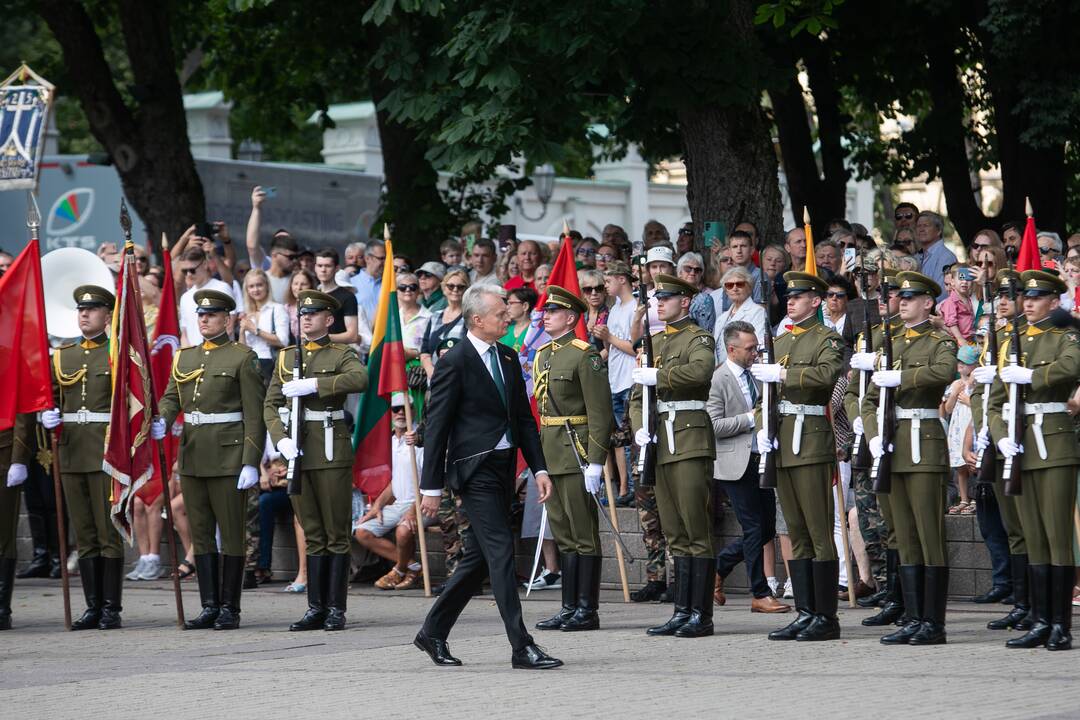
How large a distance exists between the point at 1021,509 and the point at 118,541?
5.65 meters

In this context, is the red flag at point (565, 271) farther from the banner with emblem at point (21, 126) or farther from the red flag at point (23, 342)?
the banner with emblem at point (21, 126)

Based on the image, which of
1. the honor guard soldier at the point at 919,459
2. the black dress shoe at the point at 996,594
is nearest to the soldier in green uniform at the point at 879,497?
the honor guard soldier at the point at 919,459

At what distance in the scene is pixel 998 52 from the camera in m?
15.3

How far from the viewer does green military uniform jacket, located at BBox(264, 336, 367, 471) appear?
444 inches

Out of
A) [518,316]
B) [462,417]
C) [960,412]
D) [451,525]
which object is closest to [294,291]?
[518,316]

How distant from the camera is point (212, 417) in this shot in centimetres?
1145

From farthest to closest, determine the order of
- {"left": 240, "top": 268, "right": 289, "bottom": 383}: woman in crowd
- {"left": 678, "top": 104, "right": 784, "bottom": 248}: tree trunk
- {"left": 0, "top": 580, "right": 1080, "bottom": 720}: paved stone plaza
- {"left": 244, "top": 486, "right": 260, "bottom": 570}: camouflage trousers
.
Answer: {"left": 678, "top": 104, "right": 784, "bottom": 248}: tree trunk < {"left": 240, "top": 268, "right": 289, "bottom": 383}: woman in crowd < {"left": 244, "top": 486, "right": 260, "bottom": 570}: camouflage trousers < {"left": 0, "top": 580, "right": 1080, "bottom": 720}: paved stone plaza

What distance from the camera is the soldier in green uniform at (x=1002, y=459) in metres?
9.82

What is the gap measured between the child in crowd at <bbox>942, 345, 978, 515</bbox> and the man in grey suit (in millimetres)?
1221

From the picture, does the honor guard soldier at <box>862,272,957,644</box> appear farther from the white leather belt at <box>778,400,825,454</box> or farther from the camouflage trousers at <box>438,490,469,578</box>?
the camouflage trousers at <box>438,490,469,578</box>

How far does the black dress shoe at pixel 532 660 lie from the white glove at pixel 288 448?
252 centimetres

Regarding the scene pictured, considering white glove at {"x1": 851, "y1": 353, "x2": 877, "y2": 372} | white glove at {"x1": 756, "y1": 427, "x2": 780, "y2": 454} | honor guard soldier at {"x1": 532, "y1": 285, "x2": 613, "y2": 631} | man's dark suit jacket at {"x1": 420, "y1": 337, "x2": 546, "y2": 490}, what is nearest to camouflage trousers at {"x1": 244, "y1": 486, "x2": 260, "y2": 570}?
honor guard soldier at {"x1": 532, "y1": 285, "x2": 613, "y2": 631}

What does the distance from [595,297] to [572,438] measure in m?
2.40

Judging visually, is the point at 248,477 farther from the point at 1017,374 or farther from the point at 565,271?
the point at 1017,374
